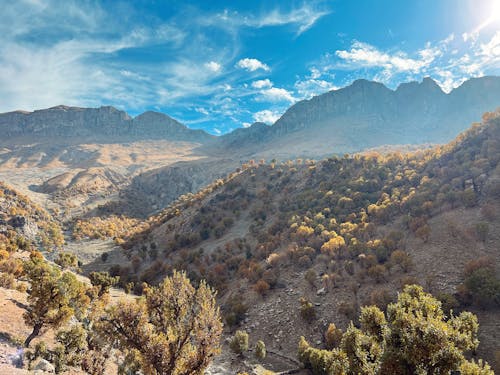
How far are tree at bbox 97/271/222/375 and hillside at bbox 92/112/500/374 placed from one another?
16.5 meters

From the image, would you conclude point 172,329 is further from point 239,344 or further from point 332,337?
point 332,337

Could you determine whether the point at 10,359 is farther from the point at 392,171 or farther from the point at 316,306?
the point at 392,171

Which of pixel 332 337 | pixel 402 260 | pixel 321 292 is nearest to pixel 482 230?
pixel 402 260

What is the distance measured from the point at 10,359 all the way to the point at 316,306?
2423 cm

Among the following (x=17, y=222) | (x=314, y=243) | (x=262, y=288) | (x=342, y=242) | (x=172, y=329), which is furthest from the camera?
(x=17, y=222)

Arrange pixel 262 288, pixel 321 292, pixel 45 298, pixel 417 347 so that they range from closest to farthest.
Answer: pixel 417 347
pixel 45 298
pixel 321 292
pixel 262 288

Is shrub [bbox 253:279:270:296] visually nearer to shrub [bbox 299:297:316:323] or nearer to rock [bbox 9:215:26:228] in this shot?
shrub [bbox 299:297:316:323]

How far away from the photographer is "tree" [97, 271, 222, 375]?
455 inches

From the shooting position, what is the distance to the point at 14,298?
21328mm

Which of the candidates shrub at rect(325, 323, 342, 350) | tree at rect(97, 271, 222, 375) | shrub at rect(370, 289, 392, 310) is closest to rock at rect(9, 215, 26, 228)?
tree at rect(97, 271, 222, 375)

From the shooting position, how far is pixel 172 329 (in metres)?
12.0

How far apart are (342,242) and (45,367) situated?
30.5 m

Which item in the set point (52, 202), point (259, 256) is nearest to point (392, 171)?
point (259, 256)

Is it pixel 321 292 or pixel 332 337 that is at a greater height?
pixel 321 292
